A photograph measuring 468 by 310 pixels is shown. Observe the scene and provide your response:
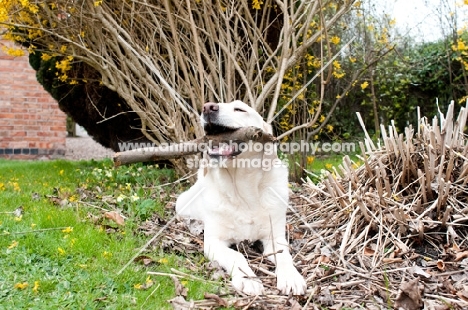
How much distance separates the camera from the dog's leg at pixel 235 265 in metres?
2.44

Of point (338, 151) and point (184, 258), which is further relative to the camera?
point (338, 151)

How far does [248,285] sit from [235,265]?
265 mm

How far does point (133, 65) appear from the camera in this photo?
4.88 metres

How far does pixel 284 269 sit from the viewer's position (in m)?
2.62

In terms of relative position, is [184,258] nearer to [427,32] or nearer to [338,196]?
[338,196]

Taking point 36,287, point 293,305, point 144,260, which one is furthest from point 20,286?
point 293,305

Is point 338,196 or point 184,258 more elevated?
point 338,196

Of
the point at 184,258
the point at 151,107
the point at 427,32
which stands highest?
the point at 427,32

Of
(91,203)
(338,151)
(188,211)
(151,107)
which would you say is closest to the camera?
(188,211)

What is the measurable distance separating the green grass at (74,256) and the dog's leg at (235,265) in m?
0.16

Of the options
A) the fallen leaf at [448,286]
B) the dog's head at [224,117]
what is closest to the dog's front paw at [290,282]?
the fallen leaf at [448,286]

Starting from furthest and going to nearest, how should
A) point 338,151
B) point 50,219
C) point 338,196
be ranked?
point 338,151 → point 338,196 → point 50,219

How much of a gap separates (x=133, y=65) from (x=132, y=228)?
6.81 feet

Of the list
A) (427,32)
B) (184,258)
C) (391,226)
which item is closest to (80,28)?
(184,258)
